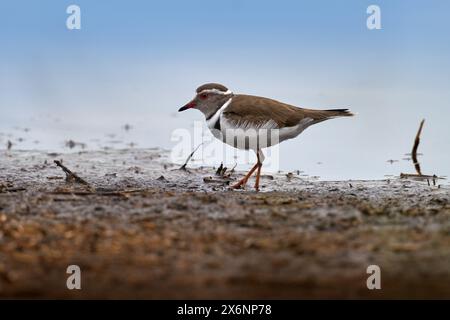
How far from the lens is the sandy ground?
4.91 m

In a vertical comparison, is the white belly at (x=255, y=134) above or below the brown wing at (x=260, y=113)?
below

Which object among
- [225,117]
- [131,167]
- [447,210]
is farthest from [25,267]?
[131,167]

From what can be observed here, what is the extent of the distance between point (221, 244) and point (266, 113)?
4405 mm

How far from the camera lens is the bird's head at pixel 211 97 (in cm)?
1062

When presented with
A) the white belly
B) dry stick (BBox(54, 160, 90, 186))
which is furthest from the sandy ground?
the white belly

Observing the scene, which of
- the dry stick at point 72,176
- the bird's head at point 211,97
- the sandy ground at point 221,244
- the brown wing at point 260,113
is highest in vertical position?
the bird's head at point 211,97

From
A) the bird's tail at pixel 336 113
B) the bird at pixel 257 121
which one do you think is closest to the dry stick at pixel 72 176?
the bird at pixel 257 121

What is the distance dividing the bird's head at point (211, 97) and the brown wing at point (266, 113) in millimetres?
421

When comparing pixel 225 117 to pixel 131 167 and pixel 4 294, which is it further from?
pixel 4 294

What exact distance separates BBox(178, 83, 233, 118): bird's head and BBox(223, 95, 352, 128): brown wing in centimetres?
42

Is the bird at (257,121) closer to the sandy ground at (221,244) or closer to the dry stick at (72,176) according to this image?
the sandy ground at (221,244)

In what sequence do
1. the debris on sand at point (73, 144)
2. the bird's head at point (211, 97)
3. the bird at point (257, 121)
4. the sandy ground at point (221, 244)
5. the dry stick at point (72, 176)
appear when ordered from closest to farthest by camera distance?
the sandy ground at point (221, 244) < the dry stick at point (72, 176) < the bird at point (257, 121) < the bird's head at point (211, 97) < the debris on sand at point (73, 144)

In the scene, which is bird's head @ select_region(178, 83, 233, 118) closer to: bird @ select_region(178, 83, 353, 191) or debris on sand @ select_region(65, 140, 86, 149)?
bird @ select_region(178, 83, 353, 191)
